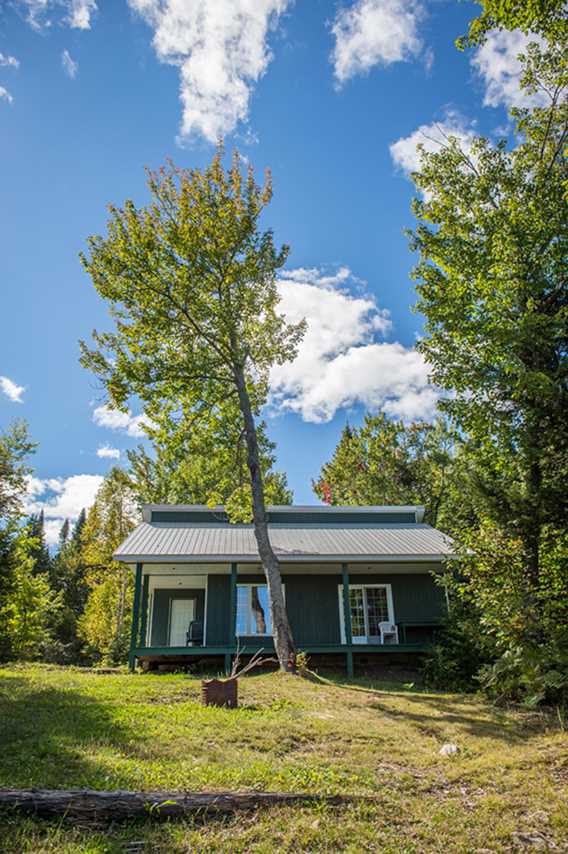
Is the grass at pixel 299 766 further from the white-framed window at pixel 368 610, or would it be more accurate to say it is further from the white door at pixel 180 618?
the white door at pixel 180 618

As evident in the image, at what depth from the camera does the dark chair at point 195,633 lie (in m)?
16.2

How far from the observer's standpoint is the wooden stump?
8.53 m

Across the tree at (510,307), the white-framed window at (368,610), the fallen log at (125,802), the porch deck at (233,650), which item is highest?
the tree at (510,307)

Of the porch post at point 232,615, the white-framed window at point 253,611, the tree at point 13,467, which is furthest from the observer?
the white-framed window at point 253,611

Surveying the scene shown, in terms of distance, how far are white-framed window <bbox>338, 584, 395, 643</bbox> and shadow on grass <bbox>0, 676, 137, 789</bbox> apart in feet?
32.7

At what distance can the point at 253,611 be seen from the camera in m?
16.9

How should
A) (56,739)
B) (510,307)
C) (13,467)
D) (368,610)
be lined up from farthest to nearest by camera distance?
1. (368,610)
2. (13,467)
3. (510,307)
4. (56,739)

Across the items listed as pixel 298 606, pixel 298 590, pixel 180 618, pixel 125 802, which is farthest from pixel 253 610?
pixel 125 802

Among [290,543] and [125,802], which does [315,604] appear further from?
[125,802]

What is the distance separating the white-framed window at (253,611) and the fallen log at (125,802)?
12.2 m

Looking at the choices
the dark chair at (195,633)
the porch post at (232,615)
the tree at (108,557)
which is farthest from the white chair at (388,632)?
the tree at (108,557)

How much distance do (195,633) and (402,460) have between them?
1837 cm

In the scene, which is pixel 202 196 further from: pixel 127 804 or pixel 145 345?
pixel 127 804

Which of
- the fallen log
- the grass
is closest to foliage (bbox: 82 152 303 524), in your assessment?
the grass
